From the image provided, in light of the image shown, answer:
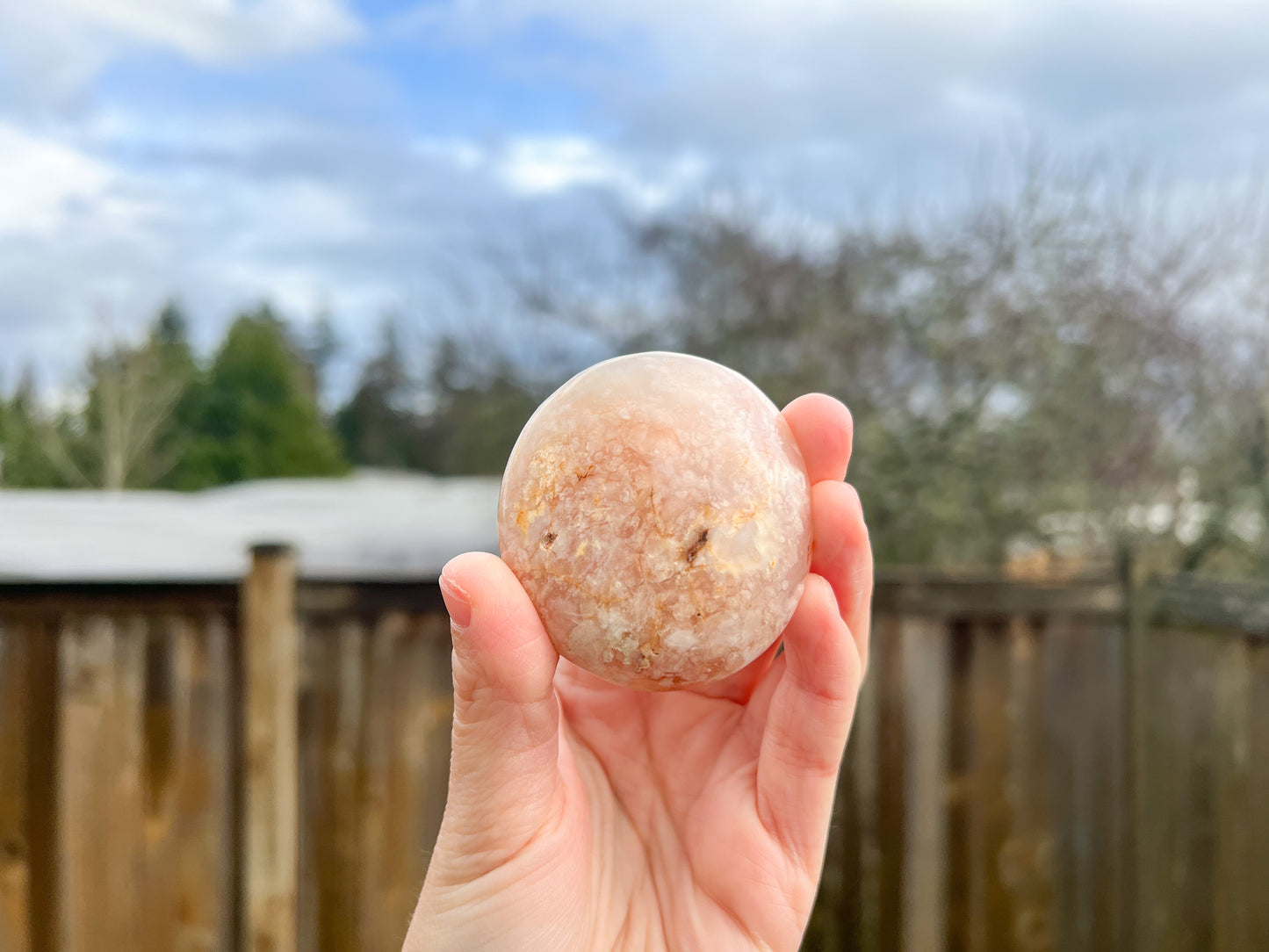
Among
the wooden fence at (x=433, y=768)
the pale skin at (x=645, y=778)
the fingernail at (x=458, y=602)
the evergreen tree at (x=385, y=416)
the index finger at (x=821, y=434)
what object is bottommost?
the wooden fence at (x=433, y=768)

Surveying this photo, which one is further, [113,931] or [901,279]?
[901,279]

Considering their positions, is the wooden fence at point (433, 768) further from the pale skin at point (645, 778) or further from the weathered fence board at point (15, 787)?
the pale skin at point (645, 778)

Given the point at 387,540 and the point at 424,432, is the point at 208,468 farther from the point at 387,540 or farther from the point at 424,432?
the point at 387,540

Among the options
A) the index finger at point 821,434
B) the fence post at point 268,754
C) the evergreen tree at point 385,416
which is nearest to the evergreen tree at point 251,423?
the evergreen tree at point 385,416

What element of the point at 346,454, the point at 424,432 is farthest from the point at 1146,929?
the point at 346,454

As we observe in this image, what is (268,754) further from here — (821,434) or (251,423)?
(251,423)

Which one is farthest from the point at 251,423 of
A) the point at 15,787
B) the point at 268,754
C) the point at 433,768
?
the point at 433,768
